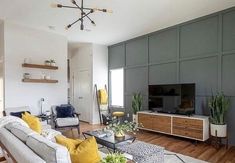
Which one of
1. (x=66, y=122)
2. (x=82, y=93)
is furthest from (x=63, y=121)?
(x=82, y=93)

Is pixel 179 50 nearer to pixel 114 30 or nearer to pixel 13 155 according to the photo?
pixel 114 30

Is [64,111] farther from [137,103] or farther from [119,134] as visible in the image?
[119,134]

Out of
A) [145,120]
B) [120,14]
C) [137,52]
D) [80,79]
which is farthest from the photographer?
[80,79]

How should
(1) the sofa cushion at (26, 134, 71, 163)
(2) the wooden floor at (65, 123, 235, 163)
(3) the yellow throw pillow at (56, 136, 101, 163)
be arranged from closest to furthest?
(1) the sofa cushion at (26, 134, 71, 163) → (3) the yellow throw pillow at (56, 136, 101, 163) → (2) the wooden floor at (65, 123, 235, 163)

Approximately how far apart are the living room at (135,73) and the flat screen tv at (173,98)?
0.03 m

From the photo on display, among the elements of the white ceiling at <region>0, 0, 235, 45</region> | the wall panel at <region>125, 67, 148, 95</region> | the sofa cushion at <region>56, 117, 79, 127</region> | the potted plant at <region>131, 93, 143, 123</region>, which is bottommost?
the sofa cushion at <region>56, 117, 79, 127</region>

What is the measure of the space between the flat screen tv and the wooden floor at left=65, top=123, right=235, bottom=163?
697mm

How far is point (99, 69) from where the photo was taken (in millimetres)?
7066

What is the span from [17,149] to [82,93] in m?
5.82

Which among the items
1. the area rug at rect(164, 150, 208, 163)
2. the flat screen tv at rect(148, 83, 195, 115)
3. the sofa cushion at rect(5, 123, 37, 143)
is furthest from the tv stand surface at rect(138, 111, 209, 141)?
the sofa cushion at rect(5, 123, 37, 143)

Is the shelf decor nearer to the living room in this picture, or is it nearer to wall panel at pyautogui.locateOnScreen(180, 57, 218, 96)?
the living room

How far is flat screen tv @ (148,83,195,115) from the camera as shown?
4402 mm

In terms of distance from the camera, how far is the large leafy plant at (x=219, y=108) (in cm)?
388

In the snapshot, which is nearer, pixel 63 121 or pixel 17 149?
pixel 17 149
